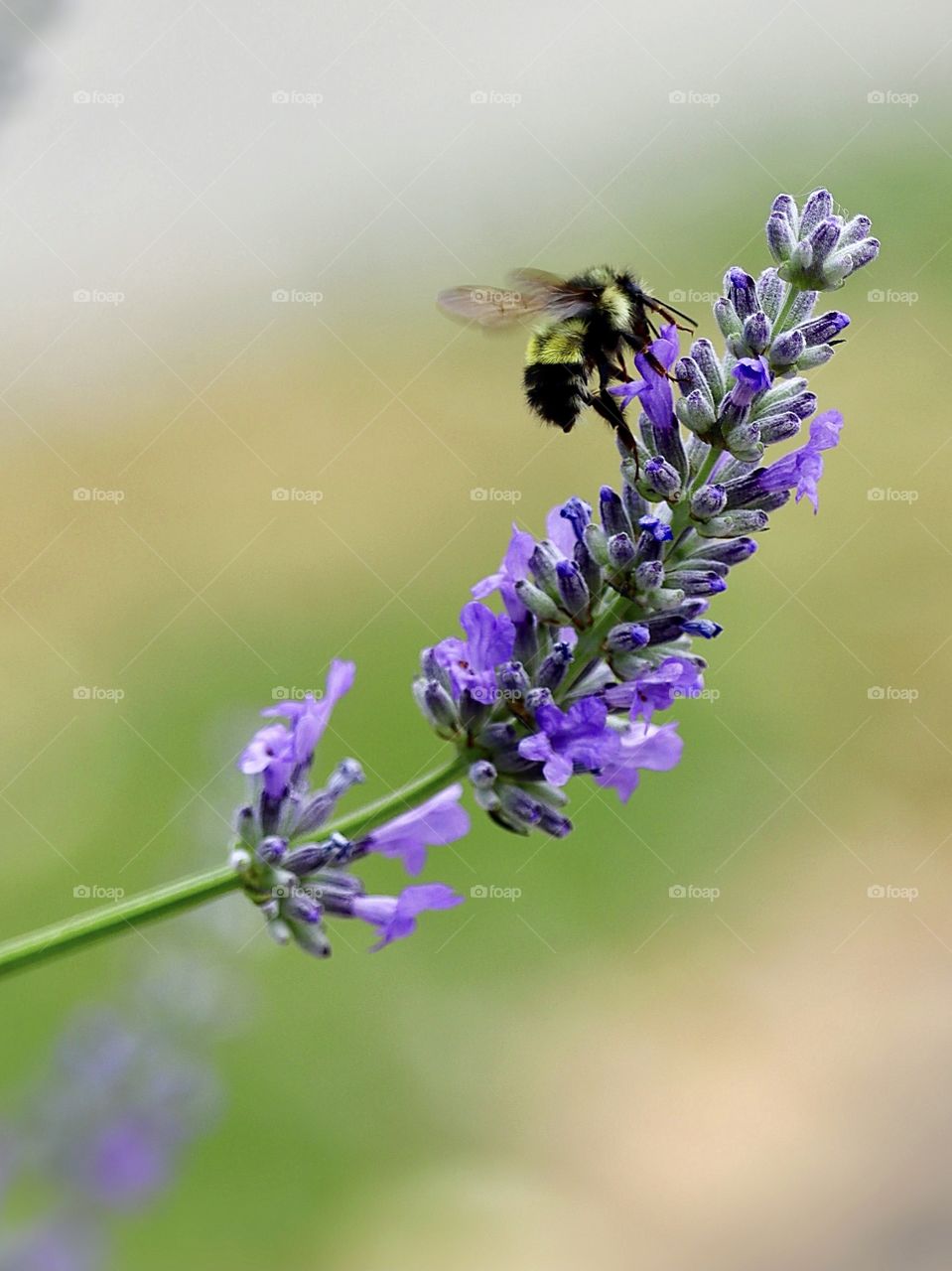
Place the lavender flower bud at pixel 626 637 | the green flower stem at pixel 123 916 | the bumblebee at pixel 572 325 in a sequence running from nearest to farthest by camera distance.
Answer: the green flower stem at pixel 123 916 → the lavender flower bud at pixel 626 637 → the bumblebee at pixel 572 325

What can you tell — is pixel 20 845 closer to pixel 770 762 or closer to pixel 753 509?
pixel 770 762

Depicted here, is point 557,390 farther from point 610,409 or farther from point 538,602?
point 538,602

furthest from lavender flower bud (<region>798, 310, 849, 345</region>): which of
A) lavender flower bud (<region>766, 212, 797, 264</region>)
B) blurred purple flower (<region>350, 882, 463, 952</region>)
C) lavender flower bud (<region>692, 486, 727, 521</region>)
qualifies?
blurred purple flower (<region>350, 882, 463, 952</region>)

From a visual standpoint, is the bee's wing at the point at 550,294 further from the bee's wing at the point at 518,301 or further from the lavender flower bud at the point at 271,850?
the lavender flower bud at the point at 271,850

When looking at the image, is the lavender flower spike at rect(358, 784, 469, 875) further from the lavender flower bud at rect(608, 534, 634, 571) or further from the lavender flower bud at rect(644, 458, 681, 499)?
the lavender flower bud at rect(644, 458, 681, 499)

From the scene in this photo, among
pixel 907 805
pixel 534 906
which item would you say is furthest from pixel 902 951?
pixel 534 906

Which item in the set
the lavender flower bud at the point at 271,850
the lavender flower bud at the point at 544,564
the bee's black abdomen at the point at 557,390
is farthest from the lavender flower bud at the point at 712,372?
the lavender flower bud at the point at 271,850

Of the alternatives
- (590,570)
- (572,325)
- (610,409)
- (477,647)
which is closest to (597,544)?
(590,570)
